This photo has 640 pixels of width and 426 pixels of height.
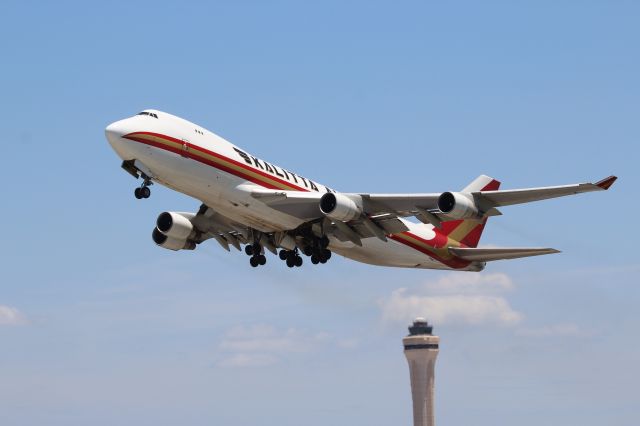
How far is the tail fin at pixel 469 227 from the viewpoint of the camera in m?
63.7

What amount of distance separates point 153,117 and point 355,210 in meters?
10.7

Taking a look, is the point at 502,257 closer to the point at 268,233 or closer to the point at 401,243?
the point at 401,243

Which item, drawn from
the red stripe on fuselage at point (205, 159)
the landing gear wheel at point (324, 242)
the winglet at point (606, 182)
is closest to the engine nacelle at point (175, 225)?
the red stripe on fuselage at point (205, 159)

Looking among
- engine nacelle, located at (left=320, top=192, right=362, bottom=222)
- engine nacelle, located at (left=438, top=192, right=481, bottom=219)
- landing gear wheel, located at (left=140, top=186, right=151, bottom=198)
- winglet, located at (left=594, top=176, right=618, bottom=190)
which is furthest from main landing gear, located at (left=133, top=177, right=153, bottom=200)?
winglet, located at (left=594, top=176, right=618, bottom=190)

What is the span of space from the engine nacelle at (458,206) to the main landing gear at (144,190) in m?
13.8

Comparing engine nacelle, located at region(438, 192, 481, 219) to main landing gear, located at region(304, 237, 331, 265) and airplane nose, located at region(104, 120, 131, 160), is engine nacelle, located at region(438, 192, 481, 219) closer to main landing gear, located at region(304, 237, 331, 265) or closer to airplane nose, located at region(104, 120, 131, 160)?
main landing gear, located at region(304, 237, 331, 265)

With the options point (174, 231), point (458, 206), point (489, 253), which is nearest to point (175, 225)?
point (174, 231)

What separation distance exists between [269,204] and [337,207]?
3.39 metres

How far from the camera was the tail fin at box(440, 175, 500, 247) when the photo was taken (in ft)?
209

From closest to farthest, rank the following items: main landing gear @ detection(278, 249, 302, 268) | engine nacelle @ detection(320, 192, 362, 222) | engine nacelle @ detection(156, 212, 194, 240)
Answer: engine nacelle @ detection(320, 192, 362, 222), main landing gear @ detection(278, 249, 302, 268), engine nacelle @ detection(156, 212, 194, 240)

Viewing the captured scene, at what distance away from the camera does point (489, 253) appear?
60781 mm

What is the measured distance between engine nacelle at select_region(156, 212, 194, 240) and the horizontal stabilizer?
1579 cm

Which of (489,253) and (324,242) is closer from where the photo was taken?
(324,242)

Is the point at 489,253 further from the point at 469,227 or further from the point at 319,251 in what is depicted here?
the point at 319,251
